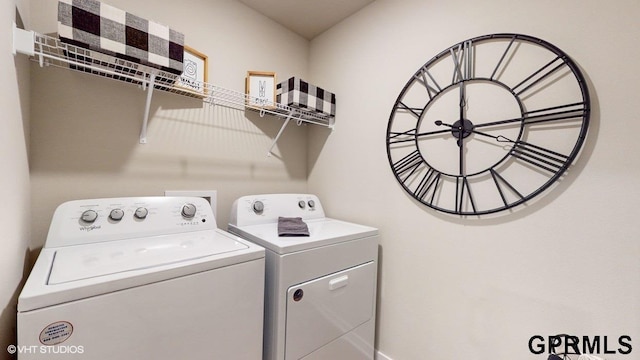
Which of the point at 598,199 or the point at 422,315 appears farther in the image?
the point at 422,315

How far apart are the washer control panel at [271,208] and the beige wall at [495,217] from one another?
211 millimetres

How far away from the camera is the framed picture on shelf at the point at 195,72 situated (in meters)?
1.39

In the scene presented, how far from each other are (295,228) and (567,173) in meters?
1.20

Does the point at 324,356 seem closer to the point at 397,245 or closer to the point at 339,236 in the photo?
the point at 339,236

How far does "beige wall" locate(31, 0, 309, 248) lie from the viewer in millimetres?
1120

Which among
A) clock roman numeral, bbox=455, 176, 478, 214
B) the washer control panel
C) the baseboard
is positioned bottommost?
the baseboard

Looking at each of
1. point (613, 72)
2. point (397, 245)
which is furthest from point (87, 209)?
point (613, 72)

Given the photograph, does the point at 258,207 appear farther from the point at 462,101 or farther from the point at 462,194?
the point at 462,101

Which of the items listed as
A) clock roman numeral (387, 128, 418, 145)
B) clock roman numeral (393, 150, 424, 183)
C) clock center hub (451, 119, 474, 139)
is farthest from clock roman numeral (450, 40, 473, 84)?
clock roman numeral (393, 150, 424, 183)

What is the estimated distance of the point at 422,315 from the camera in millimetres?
1414

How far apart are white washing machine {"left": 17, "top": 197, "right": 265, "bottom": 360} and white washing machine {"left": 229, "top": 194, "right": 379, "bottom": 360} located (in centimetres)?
10

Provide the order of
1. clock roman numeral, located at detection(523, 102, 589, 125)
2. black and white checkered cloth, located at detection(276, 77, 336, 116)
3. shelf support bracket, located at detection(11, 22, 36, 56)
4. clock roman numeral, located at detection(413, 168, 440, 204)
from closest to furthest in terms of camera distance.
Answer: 1. shelf support bracket, located at detection(11, 22, 36, 56)
2. clock roman numeral, located at detection(523, 102, 589, 125)
3. clock roman numeral, located at detection(413, 168, 440, 204)
4. black and white checkered cloth, located at detection(276, 77, 336, 116)

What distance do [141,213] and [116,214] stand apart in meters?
0.09

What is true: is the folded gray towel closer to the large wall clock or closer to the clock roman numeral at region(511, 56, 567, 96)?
the large wall clock
